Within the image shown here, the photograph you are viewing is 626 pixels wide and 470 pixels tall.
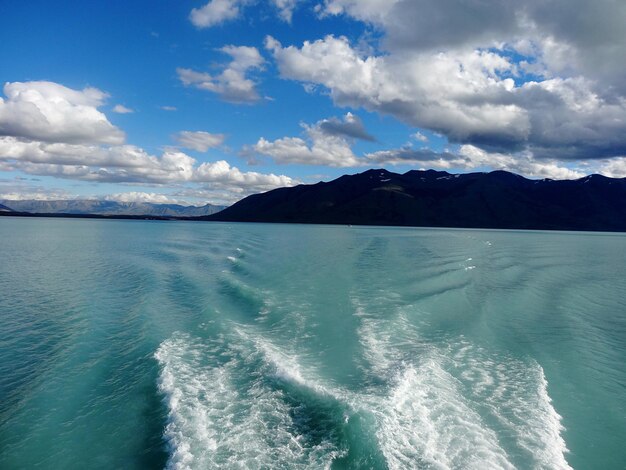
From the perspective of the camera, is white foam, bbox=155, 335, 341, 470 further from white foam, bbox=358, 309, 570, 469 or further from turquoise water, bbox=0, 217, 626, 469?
white foam, bbox=358, 309, 570, 469

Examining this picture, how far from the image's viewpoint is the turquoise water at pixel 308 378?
12.6 m

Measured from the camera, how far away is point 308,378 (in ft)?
57.1

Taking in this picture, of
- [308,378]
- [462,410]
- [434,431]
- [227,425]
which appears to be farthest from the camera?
[308,378]

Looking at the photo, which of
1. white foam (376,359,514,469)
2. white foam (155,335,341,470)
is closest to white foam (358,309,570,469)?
white foam (376,359,514,469)

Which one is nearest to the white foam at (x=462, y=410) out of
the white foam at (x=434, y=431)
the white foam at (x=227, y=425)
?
the white foam at (x=434, y=431)

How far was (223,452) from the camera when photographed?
12.2 meters

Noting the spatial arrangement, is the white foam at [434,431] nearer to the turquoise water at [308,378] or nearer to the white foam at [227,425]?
the turquoise water at [308,378]

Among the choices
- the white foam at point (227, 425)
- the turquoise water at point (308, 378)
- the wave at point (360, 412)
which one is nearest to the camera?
the white foam at point (227, 425)

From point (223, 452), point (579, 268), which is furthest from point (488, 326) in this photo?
point (579, 268)

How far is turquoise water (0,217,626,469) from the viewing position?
41.3 ft

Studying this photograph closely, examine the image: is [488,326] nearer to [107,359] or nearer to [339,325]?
[339,325]

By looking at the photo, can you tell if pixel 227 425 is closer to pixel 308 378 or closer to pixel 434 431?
pixel 308 378

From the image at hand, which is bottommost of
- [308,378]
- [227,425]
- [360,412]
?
[227,425]

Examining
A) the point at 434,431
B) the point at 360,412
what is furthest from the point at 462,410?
the point at 360,412
